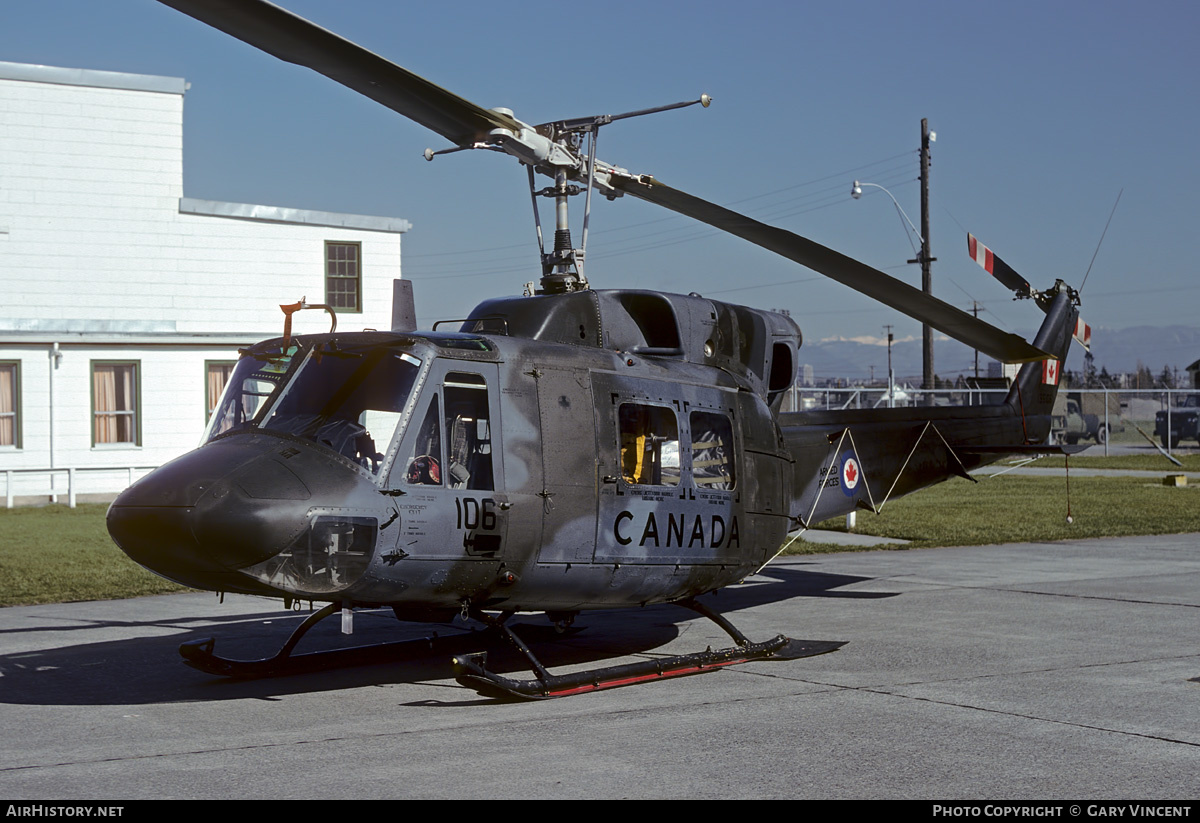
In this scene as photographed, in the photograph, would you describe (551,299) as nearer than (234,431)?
No

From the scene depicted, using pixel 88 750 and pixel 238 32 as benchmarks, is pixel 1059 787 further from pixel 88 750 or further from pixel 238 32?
pixel 238 32

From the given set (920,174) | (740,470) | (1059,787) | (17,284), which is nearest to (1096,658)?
(740,470)

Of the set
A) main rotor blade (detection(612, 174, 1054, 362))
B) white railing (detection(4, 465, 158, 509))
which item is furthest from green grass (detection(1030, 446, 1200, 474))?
main rotor blade (detection(612, 174, 1054, 362))

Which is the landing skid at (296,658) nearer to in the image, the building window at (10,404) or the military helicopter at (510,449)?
the military helicopter at (510,449)

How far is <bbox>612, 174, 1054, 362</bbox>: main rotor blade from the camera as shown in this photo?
10.0 meters

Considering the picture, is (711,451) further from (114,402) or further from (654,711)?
(114,402)

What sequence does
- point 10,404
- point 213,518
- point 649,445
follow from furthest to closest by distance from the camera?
point 10,404
point 649,445
point 213,518

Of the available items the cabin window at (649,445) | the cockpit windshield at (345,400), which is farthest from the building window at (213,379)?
the cockpit windshield at (345,400)

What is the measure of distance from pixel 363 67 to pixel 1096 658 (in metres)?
6.94

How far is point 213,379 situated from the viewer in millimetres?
29344

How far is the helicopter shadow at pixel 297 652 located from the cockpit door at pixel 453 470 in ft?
3.91

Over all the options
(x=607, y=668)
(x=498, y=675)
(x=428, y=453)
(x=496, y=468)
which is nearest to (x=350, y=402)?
(x=428, y=453)

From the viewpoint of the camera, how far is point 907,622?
37.5 ft

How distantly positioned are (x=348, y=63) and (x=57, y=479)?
23786 millimetres
